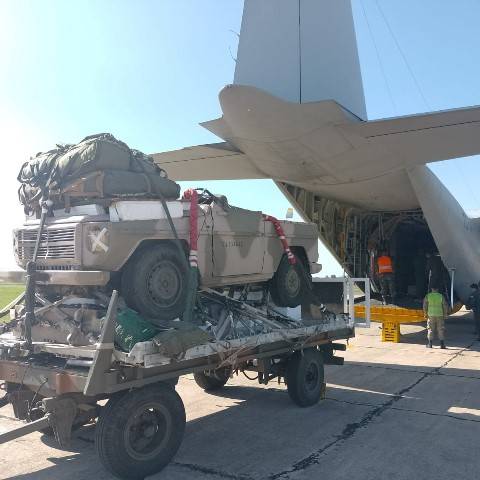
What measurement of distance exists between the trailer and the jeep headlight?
0.74 m

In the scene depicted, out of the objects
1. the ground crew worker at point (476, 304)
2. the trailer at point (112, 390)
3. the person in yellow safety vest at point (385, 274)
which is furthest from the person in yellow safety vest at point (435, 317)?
the trailer at point (112, 390)

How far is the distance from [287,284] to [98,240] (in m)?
→ 3.20

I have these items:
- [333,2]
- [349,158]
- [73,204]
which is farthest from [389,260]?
[73,204]

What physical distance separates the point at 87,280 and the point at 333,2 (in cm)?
959

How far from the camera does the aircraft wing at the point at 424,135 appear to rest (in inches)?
384

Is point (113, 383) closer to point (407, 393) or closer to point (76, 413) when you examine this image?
point (76, 413)

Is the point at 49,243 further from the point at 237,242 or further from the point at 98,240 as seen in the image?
the point at 237,242

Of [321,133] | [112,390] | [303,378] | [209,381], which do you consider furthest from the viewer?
[321,133]

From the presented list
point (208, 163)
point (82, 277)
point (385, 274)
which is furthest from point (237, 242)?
point (385, 274)

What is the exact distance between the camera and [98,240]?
15.7 feet

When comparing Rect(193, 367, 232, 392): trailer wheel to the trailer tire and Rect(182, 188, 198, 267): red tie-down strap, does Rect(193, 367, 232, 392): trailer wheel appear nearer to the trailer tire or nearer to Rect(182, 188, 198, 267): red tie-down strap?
the trailer tire

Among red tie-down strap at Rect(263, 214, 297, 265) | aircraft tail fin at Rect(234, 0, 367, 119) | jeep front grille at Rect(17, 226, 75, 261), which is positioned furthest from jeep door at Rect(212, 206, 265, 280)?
aircraft tail fin at Rect(234, 0, 367, 119)

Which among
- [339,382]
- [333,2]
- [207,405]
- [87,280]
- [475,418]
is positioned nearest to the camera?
[87,280]

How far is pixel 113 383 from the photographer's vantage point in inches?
167
